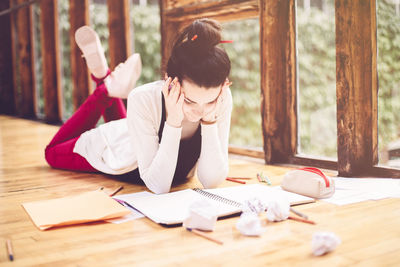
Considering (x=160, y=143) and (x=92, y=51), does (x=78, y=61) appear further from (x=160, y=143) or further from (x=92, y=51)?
(x=160, y=143)

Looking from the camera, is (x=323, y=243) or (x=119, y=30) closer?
(x=323, y=243)

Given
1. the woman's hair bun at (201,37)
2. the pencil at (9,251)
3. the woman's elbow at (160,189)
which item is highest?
the woman's hair bun at (201,37)

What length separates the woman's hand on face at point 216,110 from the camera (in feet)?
5.36

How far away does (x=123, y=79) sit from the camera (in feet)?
7.99

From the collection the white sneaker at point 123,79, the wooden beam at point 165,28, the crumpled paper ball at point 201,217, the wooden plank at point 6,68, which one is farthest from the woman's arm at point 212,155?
the wooden plank at point 6,68

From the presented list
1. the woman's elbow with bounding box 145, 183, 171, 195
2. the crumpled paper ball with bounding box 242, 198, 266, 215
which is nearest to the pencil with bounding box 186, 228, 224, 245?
the crumpled paper ball with bounding box 242, 198, 266, 215

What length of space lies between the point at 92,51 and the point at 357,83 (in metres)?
1.40

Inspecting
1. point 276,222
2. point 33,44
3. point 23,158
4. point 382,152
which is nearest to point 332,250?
point 276,222

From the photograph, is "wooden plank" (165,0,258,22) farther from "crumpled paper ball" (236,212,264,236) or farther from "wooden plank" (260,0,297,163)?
"crumpled paper ball" (236,212,264,236)

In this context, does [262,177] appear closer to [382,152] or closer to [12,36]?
[382,152]

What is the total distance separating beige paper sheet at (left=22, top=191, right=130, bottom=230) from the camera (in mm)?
1442

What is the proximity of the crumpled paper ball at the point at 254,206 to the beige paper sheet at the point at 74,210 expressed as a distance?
1.26ft

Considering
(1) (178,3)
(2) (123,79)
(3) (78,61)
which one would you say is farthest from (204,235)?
(3) (78,61)

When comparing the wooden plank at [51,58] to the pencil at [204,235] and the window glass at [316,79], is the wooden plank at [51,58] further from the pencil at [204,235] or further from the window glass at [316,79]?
the pencil at [204,235]
